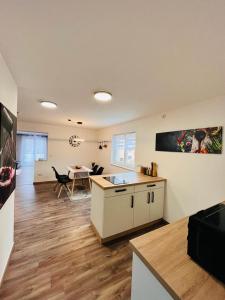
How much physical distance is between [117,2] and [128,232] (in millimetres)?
2726

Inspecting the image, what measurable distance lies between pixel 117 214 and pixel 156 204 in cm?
87

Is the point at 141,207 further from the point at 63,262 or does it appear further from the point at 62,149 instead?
the point at 62,149

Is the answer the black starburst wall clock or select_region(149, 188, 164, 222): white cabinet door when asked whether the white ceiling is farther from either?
the black starburst wall clock

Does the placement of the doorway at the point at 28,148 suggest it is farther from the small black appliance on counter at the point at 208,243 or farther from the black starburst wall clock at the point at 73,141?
the small black appliance on counter at the point at 208,243

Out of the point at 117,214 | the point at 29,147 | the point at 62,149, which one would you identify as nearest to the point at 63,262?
the point at 117,214

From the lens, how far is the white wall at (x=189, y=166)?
196 cm

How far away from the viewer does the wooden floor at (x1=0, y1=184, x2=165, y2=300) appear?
A: 141cm

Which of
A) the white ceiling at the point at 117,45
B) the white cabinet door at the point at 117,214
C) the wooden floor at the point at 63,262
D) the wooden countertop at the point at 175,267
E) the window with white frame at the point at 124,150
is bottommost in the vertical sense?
the wooden floor at the point at 63,262

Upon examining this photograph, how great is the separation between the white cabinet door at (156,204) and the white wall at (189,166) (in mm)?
112

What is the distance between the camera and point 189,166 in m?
2.31

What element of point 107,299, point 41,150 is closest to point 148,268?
point 107,299

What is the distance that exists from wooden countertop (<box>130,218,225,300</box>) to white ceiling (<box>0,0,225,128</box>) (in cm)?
139

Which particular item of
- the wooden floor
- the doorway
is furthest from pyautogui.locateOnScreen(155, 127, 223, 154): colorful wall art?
the doorway

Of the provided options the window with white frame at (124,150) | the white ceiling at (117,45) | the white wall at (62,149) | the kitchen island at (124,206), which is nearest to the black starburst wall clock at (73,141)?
the white wall at (62,149)
